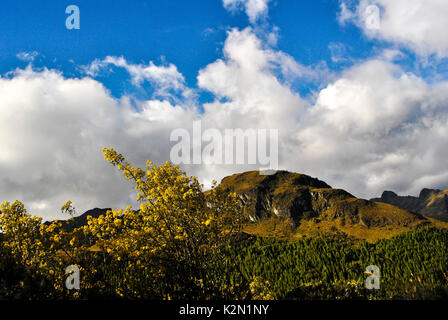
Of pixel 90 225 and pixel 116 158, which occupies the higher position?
pixel 116 158

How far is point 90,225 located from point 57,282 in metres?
2.85

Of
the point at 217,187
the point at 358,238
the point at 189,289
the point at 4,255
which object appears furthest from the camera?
the point at 358,238

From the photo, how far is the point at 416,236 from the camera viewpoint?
135 metres

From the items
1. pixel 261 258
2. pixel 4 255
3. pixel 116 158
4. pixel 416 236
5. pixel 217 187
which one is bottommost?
pixel 261 258

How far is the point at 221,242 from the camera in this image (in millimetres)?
15414

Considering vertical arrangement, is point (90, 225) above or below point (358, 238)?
above

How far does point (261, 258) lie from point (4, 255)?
12861cm

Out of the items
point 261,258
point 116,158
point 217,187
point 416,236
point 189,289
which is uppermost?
point 116,158
